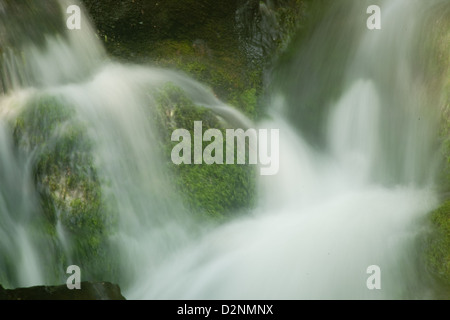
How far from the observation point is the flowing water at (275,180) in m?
4.91

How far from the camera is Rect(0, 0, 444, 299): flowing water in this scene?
4914 mm

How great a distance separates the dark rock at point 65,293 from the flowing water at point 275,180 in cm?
73

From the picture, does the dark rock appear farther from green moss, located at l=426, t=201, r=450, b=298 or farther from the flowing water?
green moss, located at l=426, t=201, r=450, b=298

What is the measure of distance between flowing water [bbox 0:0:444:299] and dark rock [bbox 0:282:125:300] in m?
0.73

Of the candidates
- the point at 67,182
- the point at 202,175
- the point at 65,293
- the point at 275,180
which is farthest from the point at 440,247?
the point at 67,182

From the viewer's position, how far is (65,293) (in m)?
4.11

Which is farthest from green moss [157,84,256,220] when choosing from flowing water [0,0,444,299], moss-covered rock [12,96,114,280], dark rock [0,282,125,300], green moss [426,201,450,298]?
green moss [426,201,450,298]

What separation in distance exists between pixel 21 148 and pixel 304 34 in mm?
4154

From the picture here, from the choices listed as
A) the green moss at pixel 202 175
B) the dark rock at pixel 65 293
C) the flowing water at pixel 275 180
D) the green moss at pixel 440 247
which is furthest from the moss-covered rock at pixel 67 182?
the green moss at pixel 440 247

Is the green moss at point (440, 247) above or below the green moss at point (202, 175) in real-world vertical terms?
below

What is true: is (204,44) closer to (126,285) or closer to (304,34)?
(304,34)

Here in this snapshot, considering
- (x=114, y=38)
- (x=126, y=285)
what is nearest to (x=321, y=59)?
(x=114, y=38)

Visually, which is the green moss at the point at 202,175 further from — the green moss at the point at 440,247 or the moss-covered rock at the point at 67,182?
the green moss at the point at 440,247

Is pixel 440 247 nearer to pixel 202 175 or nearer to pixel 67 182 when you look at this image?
pixel 202 175
